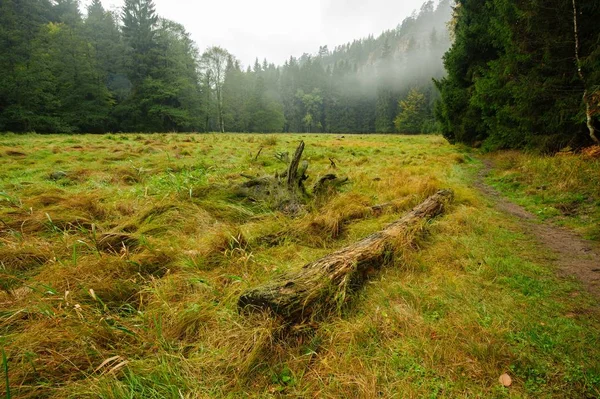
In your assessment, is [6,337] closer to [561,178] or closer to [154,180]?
[154,180]

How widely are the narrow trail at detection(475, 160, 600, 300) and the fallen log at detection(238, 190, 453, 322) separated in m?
1.58

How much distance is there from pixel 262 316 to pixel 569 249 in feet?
12.5

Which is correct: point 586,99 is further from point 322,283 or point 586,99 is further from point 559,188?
point 322,283

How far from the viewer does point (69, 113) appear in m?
24.4

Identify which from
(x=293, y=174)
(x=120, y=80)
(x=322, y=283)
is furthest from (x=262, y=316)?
(x=120, y=80)

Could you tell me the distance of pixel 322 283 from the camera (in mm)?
2191

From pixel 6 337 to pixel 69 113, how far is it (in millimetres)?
31184

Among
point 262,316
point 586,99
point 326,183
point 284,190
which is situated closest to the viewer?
point 262,316

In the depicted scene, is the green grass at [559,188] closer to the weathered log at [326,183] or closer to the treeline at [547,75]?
the treeline at [547,75]

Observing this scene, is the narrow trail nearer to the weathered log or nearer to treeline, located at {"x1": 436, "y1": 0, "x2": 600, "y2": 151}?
the weathered log

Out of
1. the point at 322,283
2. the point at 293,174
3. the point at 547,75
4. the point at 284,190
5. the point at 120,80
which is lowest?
the point at 322,283

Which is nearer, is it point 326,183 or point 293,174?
point 293,174

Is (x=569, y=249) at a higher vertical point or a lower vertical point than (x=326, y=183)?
lower

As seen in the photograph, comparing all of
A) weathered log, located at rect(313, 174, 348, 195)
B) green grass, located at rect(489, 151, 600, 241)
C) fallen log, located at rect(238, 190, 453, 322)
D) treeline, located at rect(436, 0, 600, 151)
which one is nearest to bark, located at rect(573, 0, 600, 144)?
treeline, located at rect(436, 0, 600, 151)
